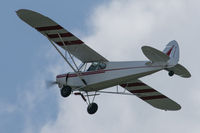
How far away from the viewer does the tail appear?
80.5ft

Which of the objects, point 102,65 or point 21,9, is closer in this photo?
point 21,9

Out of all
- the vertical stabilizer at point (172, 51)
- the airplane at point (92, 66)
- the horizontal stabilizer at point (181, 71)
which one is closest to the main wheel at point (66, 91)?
the airplane at point (92, 66)

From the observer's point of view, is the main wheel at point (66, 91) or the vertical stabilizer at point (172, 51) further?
the main wheel at point (66, 91)

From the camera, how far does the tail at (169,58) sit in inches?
966

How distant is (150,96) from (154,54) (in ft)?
19.6

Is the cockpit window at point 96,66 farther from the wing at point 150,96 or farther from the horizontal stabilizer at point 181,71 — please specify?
the horizontal stabilizer at point 181,71

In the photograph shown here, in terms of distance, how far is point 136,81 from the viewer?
2931cm

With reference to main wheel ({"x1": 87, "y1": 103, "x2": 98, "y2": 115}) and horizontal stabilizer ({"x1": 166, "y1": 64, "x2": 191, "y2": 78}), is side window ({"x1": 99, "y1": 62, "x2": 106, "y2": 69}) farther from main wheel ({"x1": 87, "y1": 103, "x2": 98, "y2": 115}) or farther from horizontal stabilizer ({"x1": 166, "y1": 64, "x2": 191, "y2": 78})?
horizontal stabilizer ({"x1": 166, "y1": 64, "x2": 191, "y2": 78})

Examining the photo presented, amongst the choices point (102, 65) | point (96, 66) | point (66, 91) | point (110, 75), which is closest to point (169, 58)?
point (110, 75)

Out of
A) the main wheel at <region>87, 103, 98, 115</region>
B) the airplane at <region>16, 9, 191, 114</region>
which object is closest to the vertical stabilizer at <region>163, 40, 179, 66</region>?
the airplane at <region>16, 9, 191, 114</region>

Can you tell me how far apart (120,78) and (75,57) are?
2.49 metres

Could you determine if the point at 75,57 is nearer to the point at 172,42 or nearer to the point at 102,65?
the point at 102,65

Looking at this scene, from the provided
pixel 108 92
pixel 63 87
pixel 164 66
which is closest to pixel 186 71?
pixel 164 66

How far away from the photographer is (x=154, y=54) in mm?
24750
